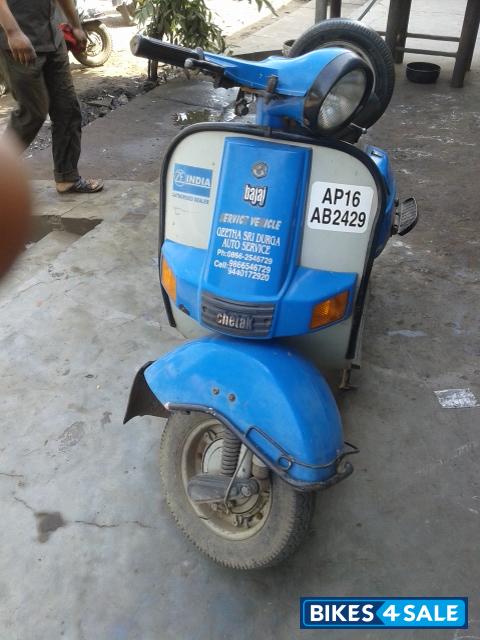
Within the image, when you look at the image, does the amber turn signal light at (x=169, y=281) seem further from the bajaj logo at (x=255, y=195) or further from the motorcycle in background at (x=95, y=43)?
the motorcycle in background at (x=95, y=43)

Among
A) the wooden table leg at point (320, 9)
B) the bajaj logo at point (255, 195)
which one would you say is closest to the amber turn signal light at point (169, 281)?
the bajaj logo at point (255, 195)

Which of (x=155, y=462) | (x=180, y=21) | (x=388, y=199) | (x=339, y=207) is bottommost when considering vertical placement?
(x=155, y=462)

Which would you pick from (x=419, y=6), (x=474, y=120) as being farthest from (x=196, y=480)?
(x=419, y=6)

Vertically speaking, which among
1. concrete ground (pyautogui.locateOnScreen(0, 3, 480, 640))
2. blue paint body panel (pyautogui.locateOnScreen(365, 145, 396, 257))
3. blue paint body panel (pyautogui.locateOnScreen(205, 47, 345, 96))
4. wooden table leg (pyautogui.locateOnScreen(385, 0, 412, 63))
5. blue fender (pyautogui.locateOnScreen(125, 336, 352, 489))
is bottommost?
concrete ground (pyautogui.locateOnScreen(0, 3, 480, 640))

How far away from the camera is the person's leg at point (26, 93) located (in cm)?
322

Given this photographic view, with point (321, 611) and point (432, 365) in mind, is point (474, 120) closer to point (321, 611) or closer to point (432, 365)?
point (432, 365)

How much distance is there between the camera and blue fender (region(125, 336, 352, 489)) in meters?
1.46

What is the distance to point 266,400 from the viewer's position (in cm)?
149

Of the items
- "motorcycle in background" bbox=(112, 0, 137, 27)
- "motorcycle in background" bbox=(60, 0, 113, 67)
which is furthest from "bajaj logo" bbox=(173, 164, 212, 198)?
"motorcycle in background" bbox=(112, 0, 137, 27)

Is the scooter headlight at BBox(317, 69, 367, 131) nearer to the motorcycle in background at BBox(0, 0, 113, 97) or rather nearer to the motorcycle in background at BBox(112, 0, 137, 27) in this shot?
the motorcycle in background at BBox(0, 0, 113, 97)

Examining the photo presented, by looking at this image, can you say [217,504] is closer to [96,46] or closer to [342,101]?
[342,101]

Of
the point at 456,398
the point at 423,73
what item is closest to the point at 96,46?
the point at 423,73

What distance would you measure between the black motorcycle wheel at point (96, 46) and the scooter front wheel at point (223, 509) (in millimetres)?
6518

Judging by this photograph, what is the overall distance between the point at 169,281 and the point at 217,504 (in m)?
0.70
